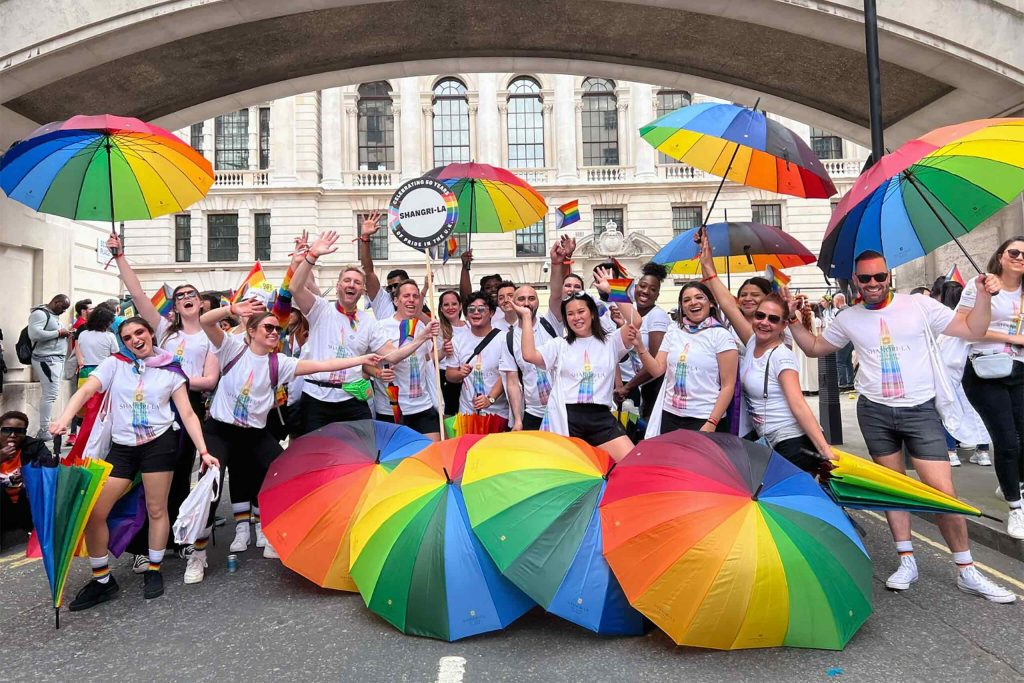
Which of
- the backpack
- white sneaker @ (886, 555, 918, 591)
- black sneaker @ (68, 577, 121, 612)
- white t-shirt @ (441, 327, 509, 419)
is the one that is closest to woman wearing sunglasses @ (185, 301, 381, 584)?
black sneaker @ (68, 577, 121, 612)

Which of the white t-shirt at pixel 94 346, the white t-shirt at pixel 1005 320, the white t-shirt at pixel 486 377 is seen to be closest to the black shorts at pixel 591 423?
the white t-shirt at pixel 486 377

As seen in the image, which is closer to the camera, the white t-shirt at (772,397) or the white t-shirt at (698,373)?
the white t-shirt at (772,397)

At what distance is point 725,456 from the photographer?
12.1 ft

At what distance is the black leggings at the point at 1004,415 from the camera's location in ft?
17.3

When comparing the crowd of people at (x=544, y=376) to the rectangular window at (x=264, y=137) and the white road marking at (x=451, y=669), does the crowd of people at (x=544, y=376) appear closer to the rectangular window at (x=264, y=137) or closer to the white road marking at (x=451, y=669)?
the white road marking at (x=451, y=669)

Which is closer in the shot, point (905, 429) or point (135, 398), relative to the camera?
point (905, 429)

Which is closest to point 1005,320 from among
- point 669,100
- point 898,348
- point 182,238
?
point 898,348

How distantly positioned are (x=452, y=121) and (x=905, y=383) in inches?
1308

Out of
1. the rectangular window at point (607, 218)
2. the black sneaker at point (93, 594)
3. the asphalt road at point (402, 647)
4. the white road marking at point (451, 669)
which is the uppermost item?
the rectangular window at point (607, 218)

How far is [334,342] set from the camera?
5.64 m

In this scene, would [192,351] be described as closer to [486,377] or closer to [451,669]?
[486,377]

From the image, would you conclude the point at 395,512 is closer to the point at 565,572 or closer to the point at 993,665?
the point at 565,572

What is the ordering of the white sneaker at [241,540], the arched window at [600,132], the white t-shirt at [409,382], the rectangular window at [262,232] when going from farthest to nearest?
the arched window at [600,132] → the rectangular window at [262,232] → the white t-shirt at [409,382] → the white sneaker at [241,540]

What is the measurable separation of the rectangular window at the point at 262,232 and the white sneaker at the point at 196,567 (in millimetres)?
30580
